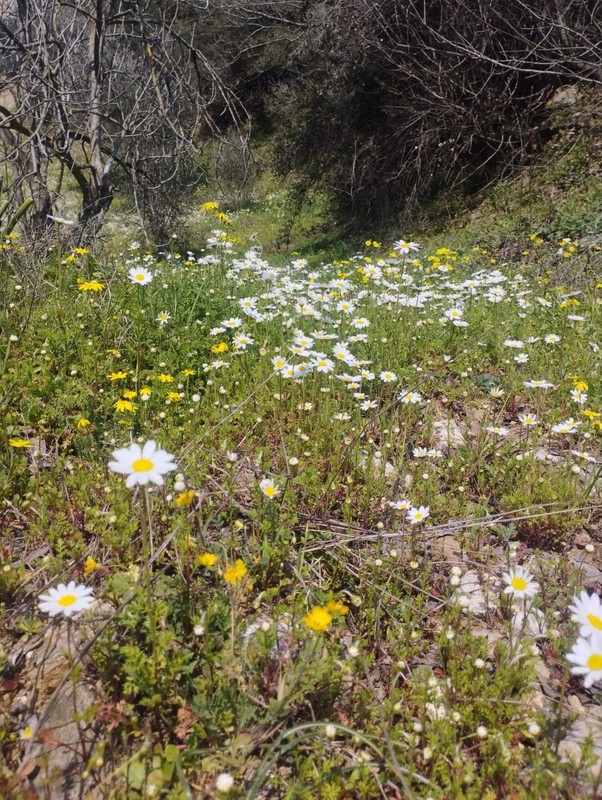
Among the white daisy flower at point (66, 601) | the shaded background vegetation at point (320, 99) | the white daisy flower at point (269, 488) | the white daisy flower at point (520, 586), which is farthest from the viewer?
the shaded background vegetation at point (320, 99)

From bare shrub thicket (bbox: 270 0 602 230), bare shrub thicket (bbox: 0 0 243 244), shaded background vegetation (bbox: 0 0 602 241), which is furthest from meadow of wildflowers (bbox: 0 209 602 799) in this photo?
bare shrub thicket (bbox: 270 0 602 230)

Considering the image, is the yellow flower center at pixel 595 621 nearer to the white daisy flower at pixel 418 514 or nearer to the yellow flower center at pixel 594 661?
the yellow flower center at pixel 594 661

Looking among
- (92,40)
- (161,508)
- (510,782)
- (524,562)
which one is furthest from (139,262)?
(510,782)

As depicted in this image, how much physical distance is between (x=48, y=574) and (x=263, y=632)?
80 centimetres

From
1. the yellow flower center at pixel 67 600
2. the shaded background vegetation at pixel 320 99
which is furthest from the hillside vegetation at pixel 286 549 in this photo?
the shaded background vegetation at pixel 320 99

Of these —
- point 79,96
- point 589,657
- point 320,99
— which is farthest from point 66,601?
point 320,99

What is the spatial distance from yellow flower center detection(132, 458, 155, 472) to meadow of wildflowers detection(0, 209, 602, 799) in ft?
0.05

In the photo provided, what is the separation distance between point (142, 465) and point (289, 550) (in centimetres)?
75

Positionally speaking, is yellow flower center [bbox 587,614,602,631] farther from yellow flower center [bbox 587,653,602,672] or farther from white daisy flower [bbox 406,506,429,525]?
white daisy flower [bbox 406,506,429,525]

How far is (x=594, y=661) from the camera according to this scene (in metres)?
1.25

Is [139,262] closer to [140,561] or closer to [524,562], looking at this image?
[140,561]

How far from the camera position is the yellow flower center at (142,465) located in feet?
4.58

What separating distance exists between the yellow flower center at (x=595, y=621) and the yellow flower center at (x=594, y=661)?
0.07 metres

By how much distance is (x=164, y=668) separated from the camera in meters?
1.45
